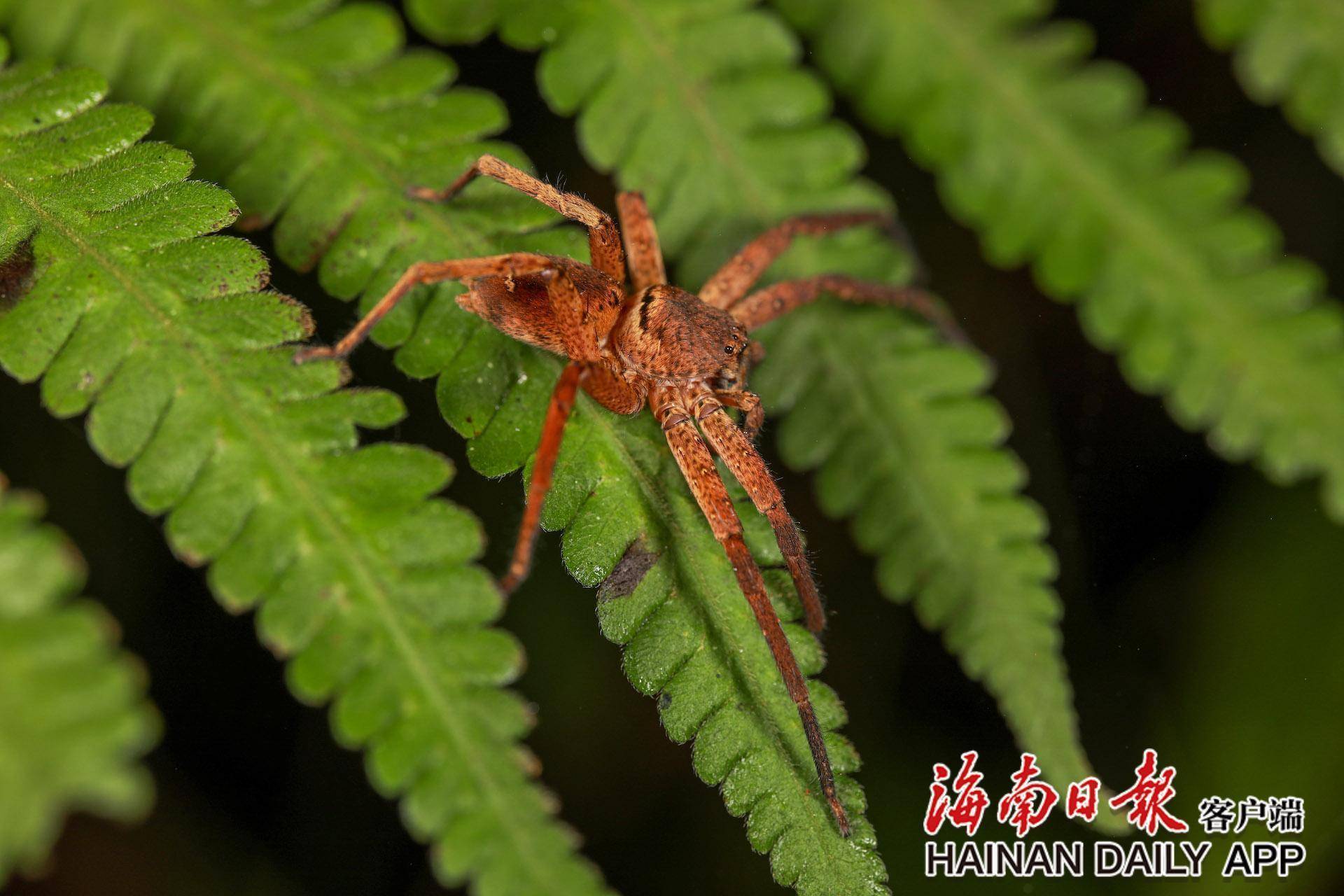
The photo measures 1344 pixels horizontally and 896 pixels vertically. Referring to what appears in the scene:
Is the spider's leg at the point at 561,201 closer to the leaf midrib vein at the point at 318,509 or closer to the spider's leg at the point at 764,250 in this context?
the spider's leg at the point at 764,250

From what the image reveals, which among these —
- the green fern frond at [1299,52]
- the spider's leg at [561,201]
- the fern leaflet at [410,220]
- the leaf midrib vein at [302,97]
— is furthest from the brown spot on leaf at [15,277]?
the green fern frond at [1299,52]

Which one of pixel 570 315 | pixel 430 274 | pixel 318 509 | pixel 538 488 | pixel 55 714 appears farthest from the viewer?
pixel 570 315

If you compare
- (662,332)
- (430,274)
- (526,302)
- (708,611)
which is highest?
(430,274)

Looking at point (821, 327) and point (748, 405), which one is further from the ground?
point (821, 327)

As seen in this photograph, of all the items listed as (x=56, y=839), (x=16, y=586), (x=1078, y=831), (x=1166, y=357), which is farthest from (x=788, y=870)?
(x=56, y=839)

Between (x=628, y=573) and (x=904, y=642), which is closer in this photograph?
(x=628, y=573)

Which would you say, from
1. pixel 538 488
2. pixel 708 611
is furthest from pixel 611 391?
pixel 708 611

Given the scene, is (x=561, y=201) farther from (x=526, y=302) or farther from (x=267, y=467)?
(x=267, y=467)
